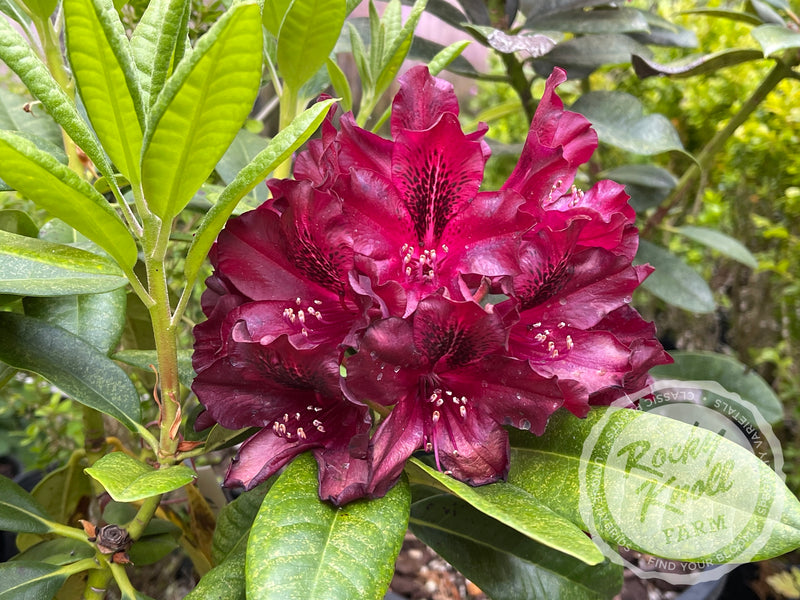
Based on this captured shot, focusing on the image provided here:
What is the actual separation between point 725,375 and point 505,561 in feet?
2.59

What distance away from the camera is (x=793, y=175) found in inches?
61.0

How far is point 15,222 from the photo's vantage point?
2.33 ft

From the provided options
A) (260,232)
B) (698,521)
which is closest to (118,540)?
(260,232)

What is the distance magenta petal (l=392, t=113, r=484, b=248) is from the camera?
553mm

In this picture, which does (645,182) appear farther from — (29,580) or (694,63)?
(29,580)

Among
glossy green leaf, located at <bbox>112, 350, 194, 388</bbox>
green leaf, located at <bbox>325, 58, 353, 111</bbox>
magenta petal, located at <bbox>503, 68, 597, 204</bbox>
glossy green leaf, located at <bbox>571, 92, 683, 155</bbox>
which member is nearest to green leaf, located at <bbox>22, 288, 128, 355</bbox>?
glossy green leaf, located at <bbox>112, 350, 194, 388</bbox>

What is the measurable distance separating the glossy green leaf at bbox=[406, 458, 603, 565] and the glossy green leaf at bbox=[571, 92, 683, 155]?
75 cm

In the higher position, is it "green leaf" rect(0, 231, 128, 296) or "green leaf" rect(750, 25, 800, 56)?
"green leaf" rect(0, 231, 128, 296)

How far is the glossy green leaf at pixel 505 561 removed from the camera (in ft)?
2.22

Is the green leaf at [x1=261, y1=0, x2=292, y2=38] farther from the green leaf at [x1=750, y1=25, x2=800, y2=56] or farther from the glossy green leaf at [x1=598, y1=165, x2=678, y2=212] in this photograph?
the glossy green leaf at [x1=598, y1=165, x2=678, y2=212]

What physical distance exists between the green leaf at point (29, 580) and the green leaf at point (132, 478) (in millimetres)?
188

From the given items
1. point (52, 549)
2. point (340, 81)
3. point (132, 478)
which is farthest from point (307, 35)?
point (52, 549)

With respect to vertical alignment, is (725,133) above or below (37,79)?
below

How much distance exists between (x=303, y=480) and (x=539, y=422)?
0.66 ft
